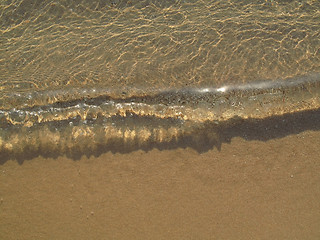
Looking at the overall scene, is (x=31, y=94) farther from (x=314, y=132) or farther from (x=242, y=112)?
(x=314, y=132)

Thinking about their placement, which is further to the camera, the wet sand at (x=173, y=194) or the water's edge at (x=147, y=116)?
the water's edge at (x=147, y=116)

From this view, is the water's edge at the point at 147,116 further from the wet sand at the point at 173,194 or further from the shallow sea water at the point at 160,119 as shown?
the wet sand at the point at 173,194

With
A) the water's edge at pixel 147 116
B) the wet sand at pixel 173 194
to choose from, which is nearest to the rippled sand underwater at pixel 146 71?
the water's edge at pixel 147 116

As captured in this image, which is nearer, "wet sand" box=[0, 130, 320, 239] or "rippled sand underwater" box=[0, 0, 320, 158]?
"wet sand" box=[0, 130, 320, 239]

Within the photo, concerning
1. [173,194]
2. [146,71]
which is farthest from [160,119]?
[173,194]

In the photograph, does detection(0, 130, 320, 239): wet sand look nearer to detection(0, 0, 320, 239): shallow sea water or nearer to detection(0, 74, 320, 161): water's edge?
detection(0, 0, 320, 239): shallow sea water

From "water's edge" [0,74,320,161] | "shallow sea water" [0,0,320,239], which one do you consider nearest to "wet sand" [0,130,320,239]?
"shallow sea water" [0,0,320,239]

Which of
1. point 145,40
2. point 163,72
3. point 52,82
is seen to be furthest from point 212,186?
point 52,82
